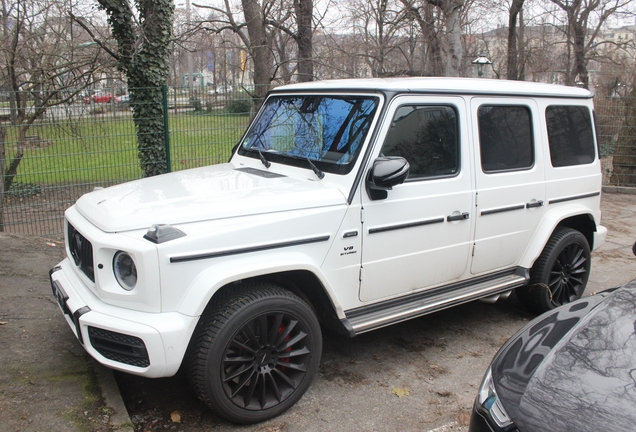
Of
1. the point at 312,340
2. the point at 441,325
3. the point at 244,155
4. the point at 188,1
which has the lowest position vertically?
the point at 441,325

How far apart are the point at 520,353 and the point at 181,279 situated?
1.76 metres

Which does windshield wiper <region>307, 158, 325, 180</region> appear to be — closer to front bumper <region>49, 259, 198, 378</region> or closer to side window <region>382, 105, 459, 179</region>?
side window <region>382, 105, 459, 179</region>

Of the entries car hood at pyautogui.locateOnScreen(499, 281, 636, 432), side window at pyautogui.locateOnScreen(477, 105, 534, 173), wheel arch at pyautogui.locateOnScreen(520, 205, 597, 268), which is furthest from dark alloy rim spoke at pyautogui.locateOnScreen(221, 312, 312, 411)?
wheel arch at pyautogui.locateOnScreen(520, 205, 597, 268)

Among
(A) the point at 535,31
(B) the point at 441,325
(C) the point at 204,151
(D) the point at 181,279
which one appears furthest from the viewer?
(A) the point at 535,31

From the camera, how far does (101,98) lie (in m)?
7.55

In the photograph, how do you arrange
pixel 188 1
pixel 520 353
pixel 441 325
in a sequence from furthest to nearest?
pixel 188 1
pixel 441 325
pixel 520 353

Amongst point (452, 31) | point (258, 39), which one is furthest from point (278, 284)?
point (258, 39)

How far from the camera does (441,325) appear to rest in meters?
5.10

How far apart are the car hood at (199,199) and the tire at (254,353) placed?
0.50 m

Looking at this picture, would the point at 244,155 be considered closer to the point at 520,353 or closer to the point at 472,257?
the point at 472,257

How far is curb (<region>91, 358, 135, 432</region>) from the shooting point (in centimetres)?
313

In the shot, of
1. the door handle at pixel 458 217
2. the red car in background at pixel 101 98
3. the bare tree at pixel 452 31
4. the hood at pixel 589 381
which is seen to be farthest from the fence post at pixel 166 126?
the bare tree at pixel 452 31

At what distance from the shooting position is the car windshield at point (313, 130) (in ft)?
12.7

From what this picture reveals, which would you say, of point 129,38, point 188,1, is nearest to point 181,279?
point 129,38
